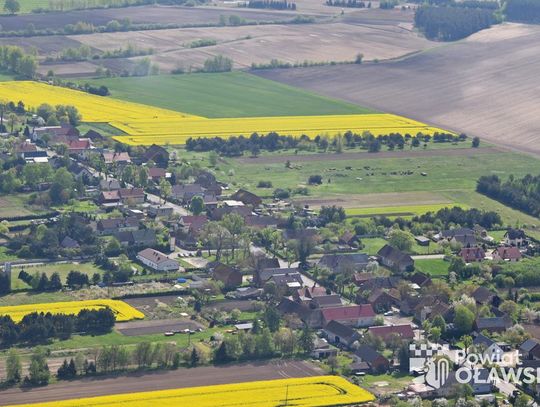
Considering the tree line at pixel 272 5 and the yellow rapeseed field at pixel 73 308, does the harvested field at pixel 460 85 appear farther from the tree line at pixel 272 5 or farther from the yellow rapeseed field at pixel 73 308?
the yellow rapeseed field at pixel 73 308

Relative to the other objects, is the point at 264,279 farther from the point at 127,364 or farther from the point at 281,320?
the point at 127,364

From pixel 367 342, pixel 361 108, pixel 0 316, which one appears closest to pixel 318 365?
pixel 367 342

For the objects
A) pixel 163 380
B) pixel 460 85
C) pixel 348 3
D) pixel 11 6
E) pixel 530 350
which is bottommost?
pixel 460 85

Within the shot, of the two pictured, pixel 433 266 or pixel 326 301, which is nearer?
pixel 326 301

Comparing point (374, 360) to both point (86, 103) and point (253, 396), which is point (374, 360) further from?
point (86, 103)

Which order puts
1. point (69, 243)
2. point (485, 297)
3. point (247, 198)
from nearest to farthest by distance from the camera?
point (485, 297) → point (69, 243) → point (247, 198)

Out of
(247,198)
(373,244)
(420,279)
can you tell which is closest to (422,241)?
(373,244)
